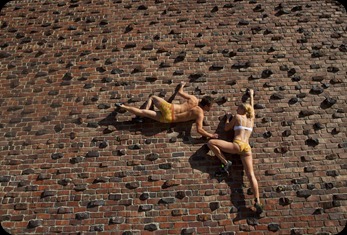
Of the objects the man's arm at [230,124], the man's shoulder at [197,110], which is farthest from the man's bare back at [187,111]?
the man's arm at [230,124]

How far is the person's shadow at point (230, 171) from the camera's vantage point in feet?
13.8

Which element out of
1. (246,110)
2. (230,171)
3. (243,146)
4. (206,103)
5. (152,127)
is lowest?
(230,171)

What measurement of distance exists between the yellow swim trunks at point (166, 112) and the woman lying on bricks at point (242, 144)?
0.73 meters

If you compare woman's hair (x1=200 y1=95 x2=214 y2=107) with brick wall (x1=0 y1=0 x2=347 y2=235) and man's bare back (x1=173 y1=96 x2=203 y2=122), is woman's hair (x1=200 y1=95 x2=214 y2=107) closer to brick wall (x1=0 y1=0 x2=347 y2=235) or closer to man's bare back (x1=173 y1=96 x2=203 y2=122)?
man's bare back (x1=173 y1=96 x2=203 y2=122)

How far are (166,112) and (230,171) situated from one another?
1.31m

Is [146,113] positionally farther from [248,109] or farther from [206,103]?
[248,109]

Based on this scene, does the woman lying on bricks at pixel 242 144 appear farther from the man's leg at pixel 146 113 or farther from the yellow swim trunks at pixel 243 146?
the man's leg at pixel 146 113

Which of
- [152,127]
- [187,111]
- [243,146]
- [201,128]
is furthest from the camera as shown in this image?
[152,127]

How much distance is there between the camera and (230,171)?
4.45 meters

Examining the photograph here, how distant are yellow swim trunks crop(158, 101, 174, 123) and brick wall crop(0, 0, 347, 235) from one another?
0.15 metres

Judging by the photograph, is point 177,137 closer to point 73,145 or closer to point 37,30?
point 73,145

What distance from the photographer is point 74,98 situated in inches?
204

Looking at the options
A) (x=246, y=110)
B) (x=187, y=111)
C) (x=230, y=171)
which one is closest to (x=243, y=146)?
(x=230, y=171)

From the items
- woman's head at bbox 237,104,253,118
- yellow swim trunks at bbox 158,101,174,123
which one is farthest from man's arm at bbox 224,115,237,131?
yellow swim trunks at bbox 158,101,174,123
